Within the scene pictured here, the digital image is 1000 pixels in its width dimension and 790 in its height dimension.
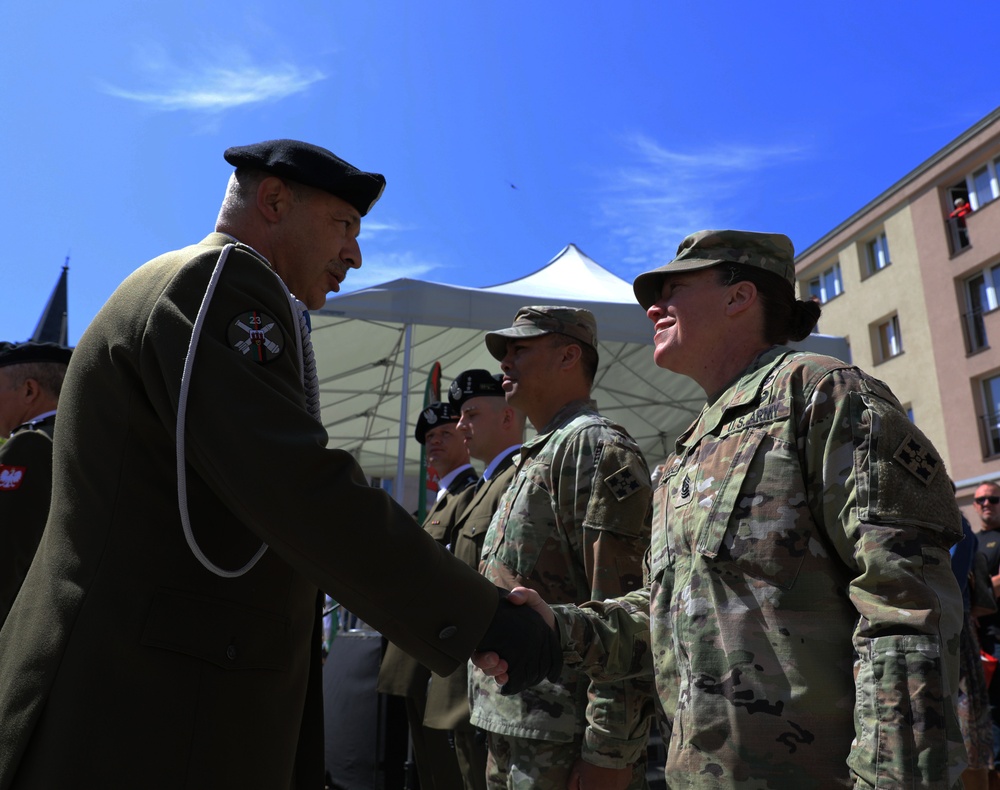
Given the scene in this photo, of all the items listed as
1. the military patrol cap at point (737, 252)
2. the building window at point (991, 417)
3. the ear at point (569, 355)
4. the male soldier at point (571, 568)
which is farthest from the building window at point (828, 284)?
the military patrol cap at point (737, 252)

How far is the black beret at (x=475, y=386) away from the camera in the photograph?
16.1 ft

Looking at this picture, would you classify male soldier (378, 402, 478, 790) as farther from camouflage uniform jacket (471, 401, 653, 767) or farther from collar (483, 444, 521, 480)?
camouflage uniform jacket (471, 401, 653, 767)

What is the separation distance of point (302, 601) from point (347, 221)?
0.94m

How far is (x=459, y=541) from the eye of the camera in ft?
14.1

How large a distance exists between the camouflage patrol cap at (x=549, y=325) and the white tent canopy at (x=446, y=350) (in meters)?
4.53

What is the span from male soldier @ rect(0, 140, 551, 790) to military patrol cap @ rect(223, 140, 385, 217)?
1.09ft

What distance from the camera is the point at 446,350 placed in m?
12.2

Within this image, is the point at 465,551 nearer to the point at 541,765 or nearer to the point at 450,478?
the point at 450,478

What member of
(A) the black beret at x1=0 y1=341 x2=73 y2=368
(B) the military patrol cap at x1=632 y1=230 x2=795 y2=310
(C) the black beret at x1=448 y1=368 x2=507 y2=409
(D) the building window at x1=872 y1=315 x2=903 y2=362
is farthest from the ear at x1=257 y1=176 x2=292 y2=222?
(D) the building window at x1=872 y1=315 x2=903 y2=362

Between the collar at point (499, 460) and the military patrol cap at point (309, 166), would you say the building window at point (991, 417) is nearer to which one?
the collar at point (499, 460)

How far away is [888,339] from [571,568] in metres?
24.3

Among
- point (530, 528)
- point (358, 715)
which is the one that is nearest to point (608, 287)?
point (358, 715)

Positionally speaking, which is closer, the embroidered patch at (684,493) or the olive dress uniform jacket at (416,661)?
the embroidered patch at (684,493)

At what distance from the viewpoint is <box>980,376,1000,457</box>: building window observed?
20328mm
